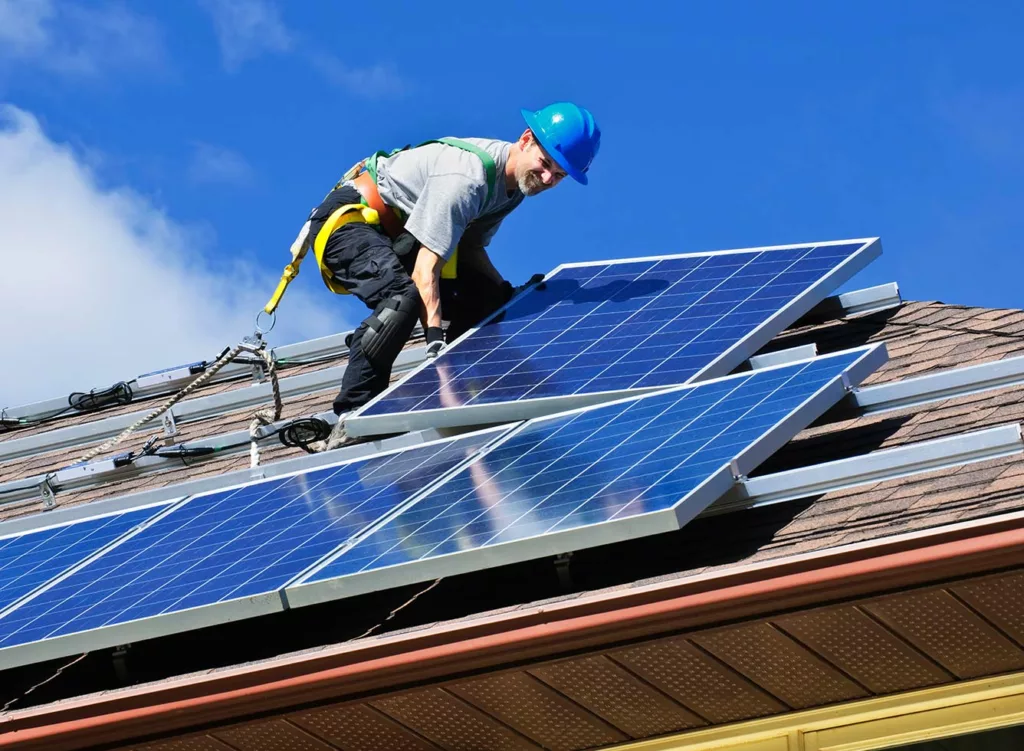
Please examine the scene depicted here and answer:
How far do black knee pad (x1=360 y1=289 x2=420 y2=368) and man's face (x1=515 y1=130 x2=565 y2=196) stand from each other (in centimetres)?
98

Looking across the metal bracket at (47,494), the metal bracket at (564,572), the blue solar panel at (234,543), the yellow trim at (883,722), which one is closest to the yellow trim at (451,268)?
the blue solar panel at (234,543)

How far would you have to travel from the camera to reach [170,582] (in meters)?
7.43

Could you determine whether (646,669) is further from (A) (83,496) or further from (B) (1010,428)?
(A) (83,496)

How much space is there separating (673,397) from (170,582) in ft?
8.61

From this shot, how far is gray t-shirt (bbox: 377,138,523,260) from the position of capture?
9.11 meters

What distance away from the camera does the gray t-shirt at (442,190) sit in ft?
29.9

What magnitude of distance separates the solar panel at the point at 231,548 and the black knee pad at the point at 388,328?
1.05 meters

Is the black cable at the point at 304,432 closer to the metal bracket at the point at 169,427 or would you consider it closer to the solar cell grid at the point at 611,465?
the solar cell grid at the point at 611,465

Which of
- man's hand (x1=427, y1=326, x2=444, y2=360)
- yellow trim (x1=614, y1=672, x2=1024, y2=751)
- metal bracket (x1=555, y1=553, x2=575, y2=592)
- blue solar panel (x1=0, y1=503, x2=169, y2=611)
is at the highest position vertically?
man's hand (x1=427, y1=326, x2=444, y2=360)

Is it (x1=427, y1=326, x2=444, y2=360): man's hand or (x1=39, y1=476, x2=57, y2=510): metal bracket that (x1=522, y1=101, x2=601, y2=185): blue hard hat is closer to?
(x1=427, y1=326, x2=444, y2=360): man's hand

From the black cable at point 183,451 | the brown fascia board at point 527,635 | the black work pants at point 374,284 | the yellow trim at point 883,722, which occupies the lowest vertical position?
the yellow trim at point 883,722

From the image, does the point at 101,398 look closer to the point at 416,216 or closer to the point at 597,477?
the point at 416,216

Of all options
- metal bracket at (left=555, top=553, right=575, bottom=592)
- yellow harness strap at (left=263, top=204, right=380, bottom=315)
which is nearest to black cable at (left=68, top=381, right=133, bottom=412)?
yellow harness strap at (left=263, top=204, right=380, bottom=315)

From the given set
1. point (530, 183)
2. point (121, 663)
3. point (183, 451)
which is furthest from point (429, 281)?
point (121, 663)
